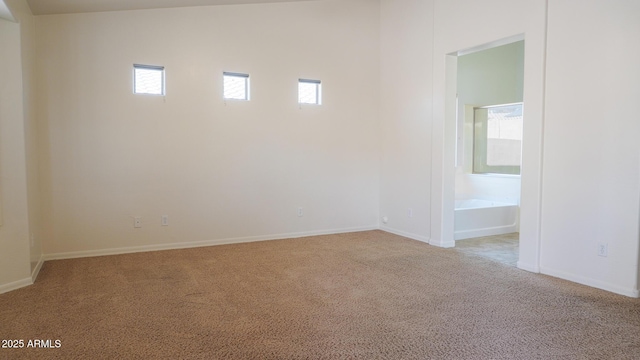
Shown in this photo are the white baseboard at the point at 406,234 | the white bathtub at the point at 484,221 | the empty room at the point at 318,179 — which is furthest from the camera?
the white bathtub at the point at 484,221

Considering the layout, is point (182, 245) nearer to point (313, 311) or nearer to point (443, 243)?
point (313, 311)

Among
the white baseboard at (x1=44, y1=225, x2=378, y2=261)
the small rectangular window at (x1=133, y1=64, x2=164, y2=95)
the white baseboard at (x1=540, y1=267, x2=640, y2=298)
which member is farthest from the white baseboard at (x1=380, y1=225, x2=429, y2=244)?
the small rectangular window at (x1=133, y1=64, x2=164, y2=95)

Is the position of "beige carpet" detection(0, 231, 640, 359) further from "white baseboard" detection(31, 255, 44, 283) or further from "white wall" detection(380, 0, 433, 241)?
"white wall" detection(380, 0, 433, 241)

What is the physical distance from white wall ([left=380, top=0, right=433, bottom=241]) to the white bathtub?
58 cm

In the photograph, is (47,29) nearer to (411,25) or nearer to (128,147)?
(128,147)

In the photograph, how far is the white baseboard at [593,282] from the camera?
9.96 ft

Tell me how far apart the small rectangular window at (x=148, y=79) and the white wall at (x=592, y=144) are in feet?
13.6

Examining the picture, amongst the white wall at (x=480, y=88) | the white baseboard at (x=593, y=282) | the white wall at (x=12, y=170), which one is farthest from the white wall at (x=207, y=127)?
the white baseboard at (x=593, y=282)

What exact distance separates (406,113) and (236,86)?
7.51 ft

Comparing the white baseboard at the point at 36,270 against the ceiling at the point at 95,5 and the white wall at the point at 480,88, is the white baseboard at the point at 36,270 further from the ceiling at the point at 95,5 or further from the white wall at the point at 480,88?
the white wall at the point at 480,88

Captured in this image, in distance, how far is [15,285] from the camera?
3.22 metres

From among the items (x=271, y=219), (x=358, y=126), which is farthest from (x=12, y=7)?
(x=358, y=126)

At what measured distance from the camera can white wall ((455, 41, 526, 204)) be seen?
664 cm

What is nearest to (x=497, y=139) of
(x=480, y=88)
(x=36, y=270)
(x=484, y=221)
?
(x=480, y=88)
